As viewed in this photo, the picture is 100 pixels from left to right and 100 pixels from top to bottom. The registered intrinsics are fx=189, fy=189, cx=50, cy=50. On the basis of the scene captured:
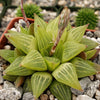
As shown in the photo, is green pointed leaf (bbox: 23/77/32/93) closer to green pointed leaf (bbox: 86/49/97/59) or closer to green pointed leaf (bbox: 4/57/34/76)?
green pointed leaf (bbox: 4/57/34/76)

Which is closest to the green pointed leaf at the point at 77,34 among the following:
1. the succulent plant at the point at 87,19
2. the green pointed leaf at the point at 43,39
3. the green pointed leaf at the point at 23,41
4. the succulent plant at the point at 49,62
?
the succulent plant at the point at 49,62

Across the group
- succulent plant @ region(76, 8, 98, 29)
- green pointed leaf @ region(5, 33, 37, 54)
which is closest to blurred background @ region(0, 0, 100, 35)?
succulent plant @ region(76, 8, 98, 29)

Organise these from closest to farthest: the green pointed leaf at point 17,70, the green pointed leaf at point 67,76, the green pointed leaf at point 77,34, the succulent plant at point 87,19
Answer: the green pointed leaf at point 67,76 → the green pointed leaf at point 17,70 → the green pointed leaf at point 77,34 → the succulent plant at point 87,19

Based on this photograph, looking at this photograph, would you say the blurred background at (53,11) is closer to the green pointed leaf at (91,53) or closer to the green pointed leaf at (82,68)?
the green pointed leaf at (91,53)

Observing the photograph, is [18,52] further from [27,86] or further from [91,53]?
[91,53]

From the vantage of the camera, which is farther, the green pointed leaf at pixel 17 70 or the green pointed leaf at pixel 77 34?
the green pointed leaf at pixel 77 34

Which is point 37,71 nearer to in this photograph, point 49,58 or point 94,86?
point 49,58

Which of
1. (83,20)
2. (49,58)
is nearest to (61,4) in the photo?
(83,20)
